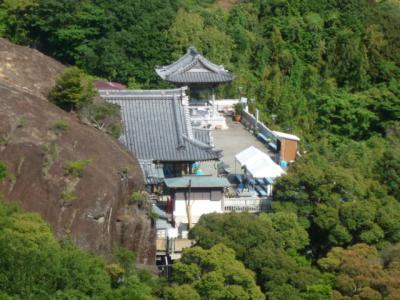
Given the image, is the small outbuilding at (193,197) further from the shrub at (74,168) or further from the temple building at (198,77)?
the temple building at (198,77)

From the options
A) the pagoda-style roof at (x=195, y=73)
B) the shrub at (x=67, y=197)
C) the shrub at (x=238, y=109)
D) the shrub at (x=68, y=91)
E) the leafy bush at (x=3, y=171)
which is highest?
the pagoda-style roof at (x=195, y=73)

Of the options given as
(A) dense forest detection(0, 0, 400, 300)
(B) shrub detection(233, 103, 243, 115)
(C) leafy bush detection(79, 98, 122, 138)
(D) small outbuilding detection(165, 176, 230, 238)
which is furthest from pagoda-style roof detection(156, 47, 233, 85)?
(D) small outbuilding detection(165, 176, 230, 238)

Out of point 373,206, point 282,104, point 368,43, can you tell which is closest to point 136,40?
point 282,104

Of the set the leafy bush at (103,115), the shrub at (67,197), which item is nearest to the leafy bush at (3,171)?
the shrub at (67,197)

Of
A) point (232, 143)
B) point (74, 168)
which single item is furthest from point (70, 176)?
point (232, 143)

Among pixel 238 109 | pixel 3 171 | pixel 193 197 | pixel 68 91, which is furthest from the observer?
pixel 238 109

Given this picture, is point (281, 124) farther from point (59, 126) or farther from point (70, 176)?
point (70, 176)
